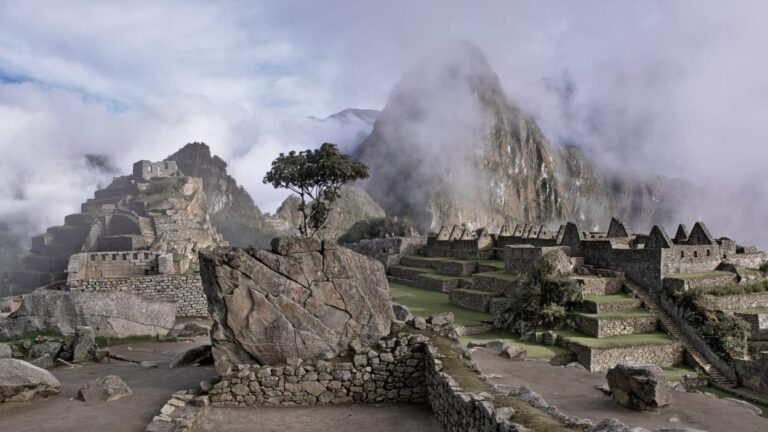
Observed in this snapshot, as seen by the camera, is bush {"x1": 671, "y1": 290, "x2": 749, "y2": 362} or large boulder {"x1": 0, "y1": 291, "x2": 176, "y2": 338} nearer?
large boulder {"x1": 0, "y1": 291, "x2": 176, "y2": 338}

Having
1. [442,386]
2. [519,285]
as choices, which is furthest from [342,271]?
[519,285]

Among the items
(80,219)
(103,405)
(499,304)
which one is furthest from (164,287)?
(80,219)

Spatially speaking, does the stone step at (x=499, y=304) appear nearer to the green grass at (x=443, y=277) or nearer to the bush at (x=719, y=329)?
the bush at (x=719, y=329)

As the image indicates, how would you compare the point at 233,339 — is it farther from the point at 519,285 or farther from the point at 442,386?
the point at 519,285

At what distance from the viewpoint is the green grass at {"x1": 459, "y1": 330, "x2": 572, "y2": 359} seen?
828 inches

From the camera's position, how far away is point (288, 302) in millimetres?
11992

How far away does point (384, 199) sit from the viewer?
179 meters

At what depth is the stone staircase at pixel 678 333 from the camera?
2173 centimetres

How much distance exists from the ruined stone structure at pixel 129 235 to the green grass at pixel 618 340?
1689 centimetres

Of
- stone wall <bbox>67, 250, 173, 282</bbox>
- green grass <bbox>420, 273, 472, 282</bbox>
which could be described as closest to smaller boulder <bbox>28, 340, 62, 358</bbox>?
stone wall <bbox>67, 250, 173, 282</bbox>

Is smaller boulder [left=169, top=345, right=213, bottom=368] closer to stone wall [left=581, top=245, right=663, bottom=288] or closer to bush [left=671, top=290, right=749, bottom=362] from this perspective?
bush [left=671, top=290, right=749, bottom=362]

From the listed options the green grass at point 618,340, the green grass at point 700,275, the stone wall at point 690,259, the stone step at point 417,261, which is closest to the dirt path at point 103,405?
the green grass at point 618,340

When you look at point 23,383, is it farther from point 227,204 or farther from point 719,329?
point 227,204

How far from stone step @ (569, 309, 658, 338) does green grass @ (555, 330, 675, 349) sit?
30 cm
